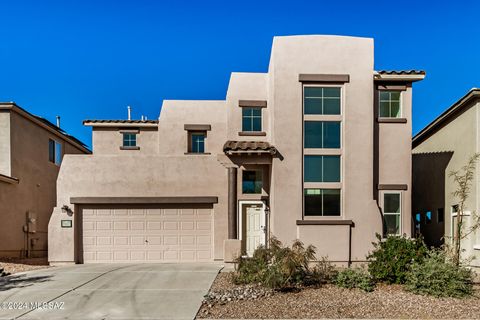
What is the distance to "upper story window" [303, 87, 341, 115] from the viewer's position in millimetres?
12219

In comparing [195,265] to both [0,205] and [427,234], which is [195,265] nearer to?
[0,205]

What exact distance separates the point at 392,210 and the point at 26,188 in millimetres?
15155

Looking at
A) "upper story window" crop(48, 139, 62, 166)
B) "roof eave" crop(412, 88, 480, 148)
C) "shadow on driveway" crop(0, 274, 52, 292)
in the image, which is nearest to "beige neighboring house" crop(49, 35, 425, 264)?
"roof eave" crop(412, 88, 480, 148)

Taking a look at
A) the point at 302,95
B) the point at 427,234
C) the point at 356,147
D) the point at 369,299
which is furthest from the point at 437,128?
the point at 369,299

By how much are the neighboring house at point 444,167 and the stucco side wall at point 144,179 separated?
8.02m

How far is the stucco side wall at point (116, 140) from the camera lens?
19.2 metres

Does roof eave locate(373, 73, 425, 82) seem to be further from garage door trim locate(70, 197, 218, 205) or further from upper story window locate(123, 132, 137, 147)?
upper story window locate(123, 132, 137, 147)

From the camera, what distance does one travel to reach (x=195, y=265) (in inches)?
502

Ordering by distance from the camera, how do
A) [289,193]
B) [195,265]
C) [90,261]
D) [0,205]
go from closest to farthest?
[289,193] < [195,265] < [90,261] < [0,205]

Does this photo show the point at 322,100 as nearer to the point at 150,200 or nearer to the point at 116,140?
the point at 150,200

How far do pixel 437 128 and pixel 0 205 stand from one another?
17.7 m

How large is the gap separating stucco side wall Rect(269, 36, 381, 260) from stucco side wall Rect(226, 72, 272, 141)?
6.48ft

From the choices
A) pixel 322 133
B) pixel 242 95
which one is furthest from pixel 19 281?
pixel 322 133

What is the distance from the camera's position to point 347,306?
25.4ft
